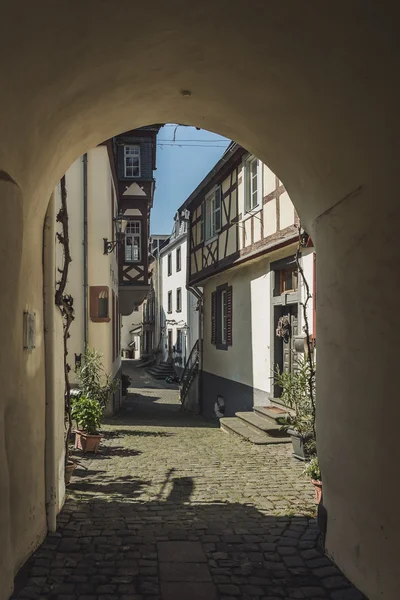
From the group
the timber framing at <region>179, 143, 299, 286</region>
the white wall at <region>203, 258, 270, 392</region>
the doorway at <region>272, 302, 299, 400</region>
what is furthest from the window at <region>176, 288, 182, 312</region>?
the doorway at <region>272, 302, 299, 400</region>

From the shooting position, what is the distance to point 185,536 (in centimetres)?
409

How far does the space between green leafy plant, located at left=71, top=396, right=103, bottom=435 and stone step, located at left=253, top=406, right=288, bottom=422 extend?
10.0 ft

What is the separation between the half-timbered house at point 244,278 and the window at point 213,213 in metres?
0.03

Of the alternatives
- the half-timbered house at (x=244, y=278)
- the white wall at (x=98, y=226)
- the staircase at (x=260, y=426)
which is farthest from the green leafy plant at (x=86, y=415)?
the white wall at (x=98, y=226)

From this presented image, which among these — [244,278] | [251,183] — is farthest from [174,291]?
[251,183]

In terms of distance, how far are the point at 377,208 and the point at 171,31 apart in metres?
1.50

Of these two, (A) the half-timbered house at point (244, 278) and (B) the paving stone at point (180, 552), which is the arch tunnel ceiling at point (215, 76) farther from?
(A) the half-timbered house at point (244, 278)

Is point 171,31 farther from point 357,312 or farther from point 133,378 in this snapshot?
point 133,378

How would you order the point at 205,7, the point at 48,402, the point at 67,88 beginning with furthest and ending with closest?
the point at 48,402 < the point at 67,88 < the point at 205,7

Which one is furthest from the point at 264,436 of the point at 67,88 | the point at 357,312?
the point at 67,88

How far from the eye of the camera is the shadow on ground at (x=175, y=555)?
10.5 ft

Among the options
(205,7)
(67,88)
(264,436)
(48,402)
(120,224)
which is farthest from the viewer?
(120,224)

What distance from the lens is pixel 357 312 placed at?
3.25 m

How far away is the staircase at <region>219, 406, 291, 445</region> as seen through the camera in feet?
27.4
